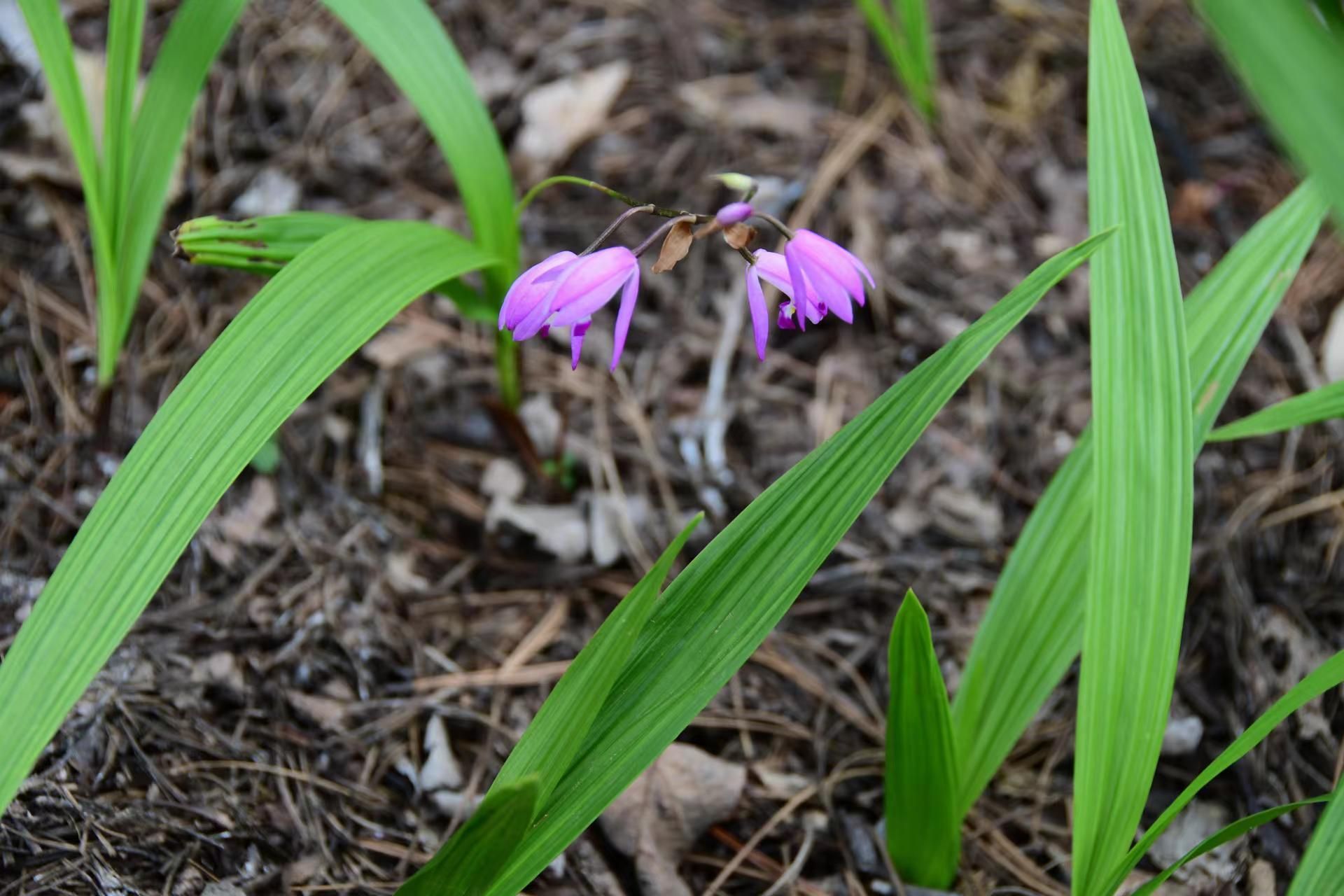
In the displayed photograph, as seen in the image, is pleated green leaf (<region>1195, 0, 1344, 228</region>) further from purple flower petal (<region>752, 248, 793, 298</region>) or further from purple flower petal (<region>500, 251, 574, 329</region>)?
purple flower petal (<region>500, 251, 574, 329</region>)

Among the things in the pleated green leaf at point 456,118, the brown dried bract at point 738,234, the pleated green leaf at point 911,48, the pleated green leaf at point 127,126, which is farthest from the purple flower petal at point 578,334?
the pleated green leaf at point 911,48

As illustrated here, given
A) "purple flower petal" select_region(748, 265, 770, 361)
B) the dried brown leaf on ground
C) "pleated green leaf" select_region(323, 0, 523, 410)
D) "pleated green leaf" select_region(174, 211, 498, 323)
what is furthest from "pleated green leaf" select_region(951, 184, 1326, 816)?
"pleated green leaf" select_region(174, 211, 498, 323)

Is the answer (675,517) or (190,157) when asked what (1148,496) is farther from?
(190,157)

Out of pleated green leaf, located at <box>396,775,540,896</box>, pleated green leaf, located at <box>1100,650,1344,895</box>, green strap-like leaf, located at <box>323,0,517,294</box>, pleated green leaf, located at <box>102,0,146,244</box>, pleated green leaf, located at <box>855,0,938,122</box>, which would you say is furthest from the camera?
pleated green leaf, located at <box>855,0,938,122</box>

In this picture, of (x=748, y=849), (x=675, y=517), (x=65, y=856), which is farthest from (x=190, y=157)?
(x=748, y=849)

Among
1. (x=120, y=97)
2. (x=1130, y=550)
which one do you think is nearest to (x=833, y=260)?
(x=1130, y=550)

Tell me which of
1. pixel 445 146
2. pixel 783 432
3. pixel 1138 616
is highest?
pixel 445 146

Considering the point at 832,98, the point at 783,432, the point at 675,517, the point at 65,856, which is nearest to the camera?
the point at 65,856

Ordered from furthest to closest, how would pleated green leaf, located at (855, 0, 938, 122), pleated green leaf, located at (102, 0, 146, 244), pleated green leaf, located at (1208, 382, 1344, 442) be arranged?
pleated green leaf, located at (855, 0, 938, 122)
pleated green leaf, located at (102, 0, 146, 244)
pleated green leaf, located at (1208, 382, 1344, 442)
